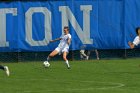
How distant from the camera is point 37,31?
3403 centimetres

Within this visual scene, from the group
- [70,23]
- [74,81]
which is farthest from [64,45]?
[74,81]

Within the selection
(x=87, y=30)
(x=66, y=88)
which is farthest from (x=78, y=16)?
(x=66, y=88)

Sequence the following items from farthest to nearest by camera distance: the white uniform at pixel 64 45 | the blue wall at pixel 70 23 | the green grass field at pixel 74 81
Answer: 1. the blue wall at pixel 70 23
2. the white uniform at pixel 64 45
3. the green grass field at pixel 74 81

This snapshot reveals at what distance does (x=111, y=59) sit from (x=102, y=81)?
46.0 feet

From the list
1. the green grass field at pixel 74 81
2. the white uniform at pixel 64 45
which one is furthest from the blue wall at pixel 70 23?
the green grass field at pixel 74 81

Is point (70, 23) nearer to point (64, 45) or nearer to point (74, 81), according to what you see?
point (64, 45)

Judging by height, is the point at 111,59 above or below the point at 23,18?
below

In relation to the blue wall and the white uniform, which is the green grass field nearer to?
the white uniform

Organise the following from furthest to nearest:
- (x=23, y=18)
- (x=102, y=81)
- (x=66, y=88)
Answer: (x=23, y=18), (x=102, y=81), (x=66, y=88)

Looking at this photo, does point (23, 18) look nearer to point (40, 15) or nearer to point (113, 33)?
point (40, 15)

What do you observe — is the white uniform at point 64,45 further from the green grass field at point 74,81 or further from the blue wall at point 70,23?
the blue wall at point 70,23

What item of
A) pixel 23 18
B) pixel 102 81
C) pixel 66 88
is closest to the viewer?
pixel 66 88

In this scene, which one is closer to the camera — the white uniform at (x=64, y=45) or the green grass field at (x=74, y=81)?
the green grass field at (x=74, y=81)

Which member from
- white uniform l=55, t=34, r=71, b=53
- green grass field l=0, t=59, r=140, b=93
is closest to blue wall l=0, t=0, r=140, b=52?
white uniform l=55, t=34, r=71, b=53
